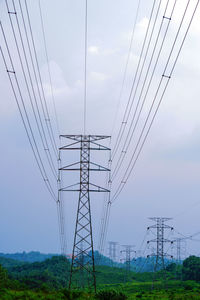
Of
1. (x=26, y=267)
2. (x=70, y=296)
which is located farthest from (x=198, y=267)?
(x=70, y=296)

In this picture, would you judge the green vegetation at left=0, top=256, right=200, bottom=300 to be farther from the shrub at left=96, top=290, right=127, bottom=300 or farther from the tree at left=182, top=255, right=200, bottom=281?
the shrub at left=96, top=290, right=127, bottom=300

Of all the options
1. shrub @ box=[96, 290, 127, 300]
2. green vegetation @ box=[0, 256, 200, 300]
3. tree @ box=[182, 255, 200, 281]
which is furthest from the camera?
tree @ box=[182, 255, 200, 281]

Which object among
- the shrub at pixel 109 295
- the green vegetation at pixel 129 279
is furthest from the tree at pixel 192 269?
the shrub at pixel 109 295

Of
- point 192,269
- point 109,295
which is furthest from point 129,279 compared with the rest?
point 109,295

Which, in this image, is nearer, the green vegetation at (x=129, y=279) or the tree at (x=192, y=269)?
the green vegetation at (x=129, y=279)

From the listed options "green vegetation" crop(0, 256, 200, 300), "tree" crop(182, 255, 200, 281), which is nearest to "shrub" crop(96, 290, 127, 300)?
"green vegetation" crop(0, 256, 200, 300)

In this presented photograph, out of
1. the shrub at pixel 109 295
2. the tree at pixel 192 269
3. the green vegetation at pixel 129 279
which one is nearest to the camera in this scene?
the shrub at pixel 109 295

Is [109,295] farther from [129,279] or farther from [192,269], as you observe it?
[129,279]

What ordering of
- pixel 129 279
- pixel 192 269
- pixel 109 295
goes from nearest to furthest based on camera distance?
pixel 109 295 < pixel 192 269 < pixel 129 279

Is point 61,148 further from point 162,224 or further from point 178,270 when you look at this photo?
point 178,270

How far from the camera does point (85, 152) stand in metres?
38.6

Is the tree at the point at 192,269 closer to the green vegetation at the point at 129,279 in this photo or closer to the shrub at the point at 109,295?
the green vegetation at the point at 129,279

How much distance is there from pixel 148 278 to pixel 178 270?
36.9ft

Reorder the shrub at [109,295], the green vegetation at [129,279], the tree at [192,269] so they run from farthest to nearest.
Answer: the tree at [192,269]
the green vegetation at [129,279]
the shrub at [109,295]
